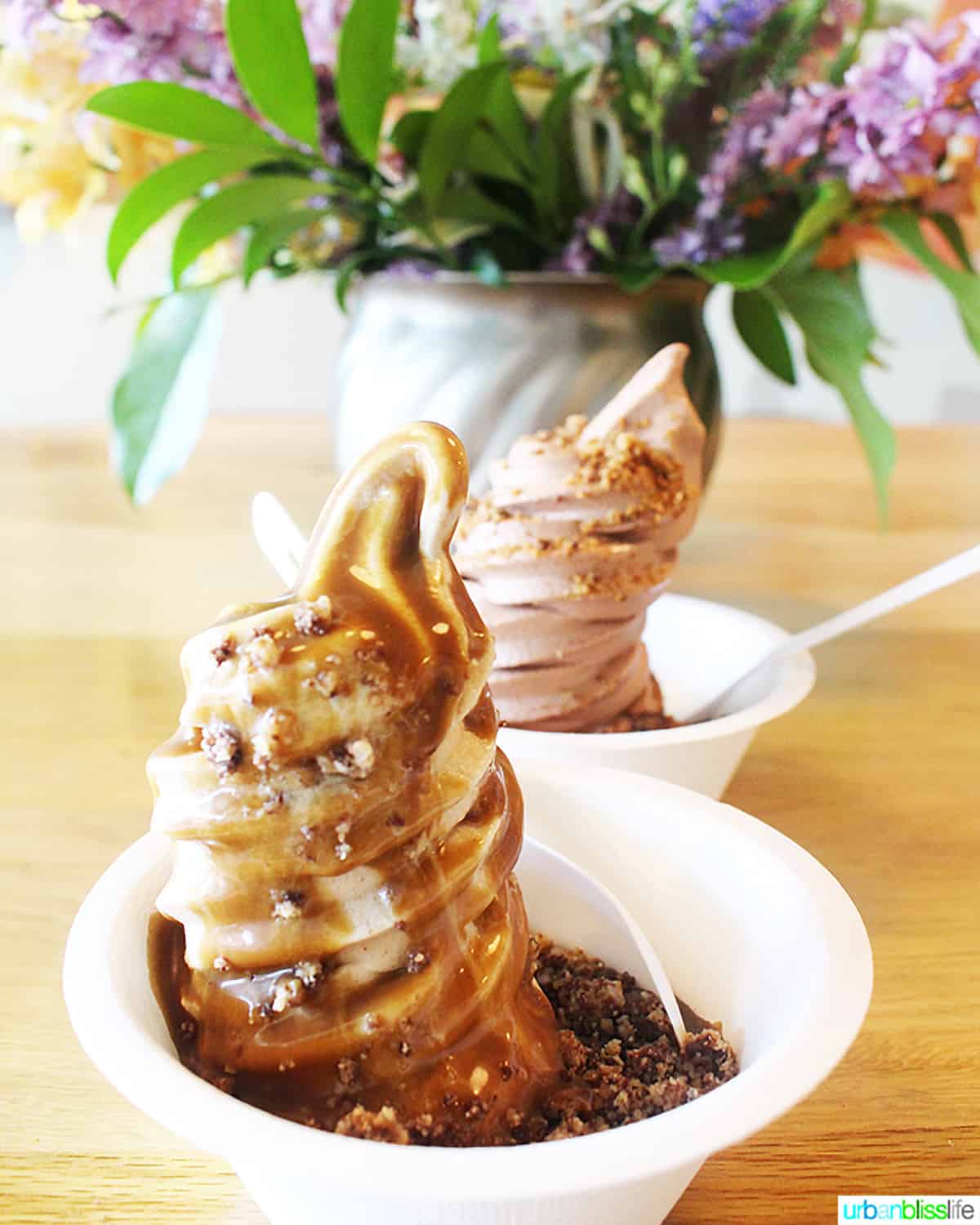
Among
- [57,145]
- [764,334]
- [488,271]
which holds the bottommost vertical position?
[764,334]

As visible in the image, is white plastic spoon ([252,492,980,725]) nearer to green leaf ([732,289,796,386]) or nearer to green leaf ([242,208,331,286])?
green leaf ([242,208,331,286])

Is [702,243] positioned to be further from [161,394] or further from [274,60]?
[161,394]

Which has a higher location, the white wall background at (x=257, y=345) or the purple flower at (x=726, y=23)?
the purple flower at (x=726, y=23)

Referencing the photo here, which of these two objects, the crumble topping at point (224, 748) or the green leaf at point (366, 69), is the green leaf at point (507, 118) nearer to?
the green leaf at point (366, 69)

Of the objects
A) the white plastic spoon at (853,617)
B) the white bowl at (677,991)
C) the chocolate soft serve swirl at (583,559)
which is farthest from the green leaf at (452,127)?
the white bowl at (677,991)

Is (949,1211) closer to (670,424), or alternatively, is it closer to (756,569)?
(670,424)

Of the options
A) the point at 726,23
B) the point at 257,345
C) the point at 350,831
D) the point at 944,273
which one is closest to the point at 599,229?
the point at 726,23

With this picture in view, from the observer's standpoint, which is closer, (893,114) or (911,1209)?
(911,1209)

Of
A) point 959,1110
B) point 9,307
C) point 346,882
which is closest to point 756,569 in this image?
point 959,1110
